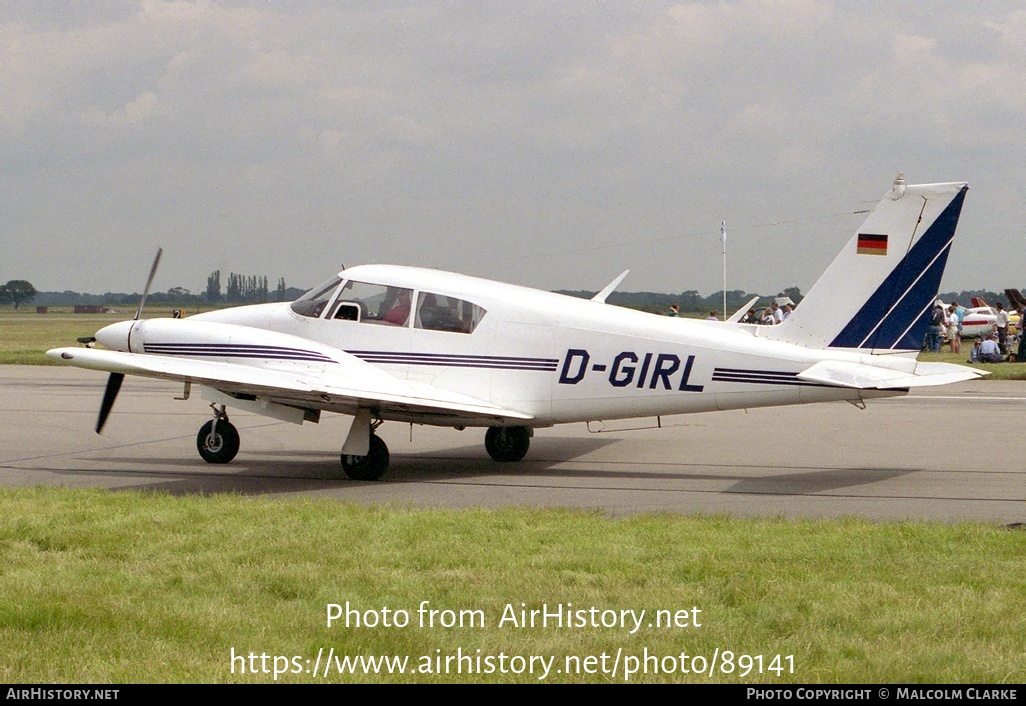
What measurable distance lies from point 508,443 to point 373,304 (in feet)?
8.61

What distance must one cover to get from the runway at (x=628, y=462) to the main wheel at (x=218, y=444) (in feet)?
0.51

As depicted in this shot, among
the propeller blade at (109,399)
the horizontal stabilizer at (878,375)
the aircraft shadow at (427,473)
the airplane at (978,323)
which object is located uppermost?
the airplane at (978,323)

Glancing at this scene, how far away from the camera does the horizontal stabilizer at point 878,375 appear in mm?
11523

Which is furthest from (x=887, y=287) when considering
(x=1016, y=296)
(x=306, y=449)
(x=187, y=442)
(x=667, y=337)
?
(x=1016, y=296)

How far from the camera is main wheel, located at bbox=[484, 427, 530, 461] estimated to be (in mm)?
14789

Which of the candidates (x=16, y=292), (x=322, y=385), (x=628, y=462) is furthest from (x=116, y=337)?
(x=16, y=292)

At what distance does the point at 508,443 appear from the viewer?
14789 millimetres

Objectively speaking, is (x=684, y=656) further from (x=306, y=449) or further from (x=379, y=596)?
(x=306, y=449)

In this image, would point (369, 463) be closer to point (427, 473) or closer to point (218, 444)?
point (427, 473)

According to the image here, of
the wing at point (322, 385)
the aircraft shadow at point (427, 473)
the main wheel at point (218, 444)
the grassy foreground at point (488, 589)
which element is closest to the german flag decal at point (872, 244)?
the aircraft shadow at point (427, 473)

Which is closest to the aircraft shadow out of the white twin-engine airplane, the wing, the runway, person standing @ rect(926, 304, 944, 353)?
the runway

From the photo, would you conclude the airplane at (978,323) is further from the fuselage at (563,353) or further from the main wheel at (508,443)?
the fuselage at (563,353)

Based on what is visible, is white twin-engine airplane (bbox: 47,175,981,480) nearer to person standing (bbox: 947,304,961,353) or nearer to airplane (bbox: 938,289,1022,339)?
person standing (bbox: 947,304,961,353)
